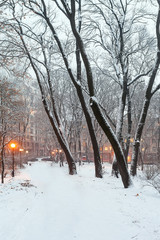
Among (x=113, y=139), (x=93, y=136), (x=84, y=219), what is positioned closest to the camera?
(x=84, y=219)

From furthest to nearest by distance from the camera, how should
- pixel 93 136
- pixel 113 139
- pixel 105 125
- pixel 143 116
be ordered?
pixel 93 136 < pixel 143 116 < pixel 113 139 < pixel 105 125

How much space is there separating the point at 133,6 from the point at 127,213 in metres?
10.8

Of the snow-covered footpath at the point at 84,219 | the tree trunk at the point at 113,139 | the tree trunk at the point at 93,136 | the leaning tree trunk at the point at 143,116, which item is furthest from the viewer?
Answer: the tree trunk at the point at 93,136

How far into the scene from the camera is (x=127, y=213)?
4.50m

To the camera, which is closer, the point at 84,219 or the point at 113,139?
the point at 84,219

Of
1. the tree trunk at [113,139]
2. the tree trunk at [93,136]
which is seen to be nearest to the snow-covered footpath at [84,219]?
the tree trunk at [113,139]

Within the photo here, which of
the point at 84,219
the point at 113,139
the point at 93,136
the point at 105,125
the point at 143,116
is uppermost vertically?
the point at 143,116

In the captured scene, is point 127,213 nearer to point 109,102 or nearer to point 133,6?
point 133,6

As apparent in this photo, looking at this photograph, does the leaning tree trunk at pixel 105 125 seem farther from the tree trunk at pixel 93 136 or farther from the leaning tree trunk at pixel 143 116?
the tree trunk at pixel 93 136

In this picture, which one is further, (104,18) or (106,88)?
(106,88)

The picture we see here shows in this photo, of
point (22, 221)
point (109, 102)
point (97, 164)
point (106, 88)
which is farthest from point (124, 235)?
point (109, 102)

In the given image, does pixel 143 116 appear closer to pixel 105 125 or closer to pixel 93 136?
pixel 105 125

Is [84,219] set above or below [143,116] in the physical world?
below

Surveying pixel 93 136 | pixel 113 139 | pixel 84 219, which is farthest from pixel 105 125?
pixel 84 219
